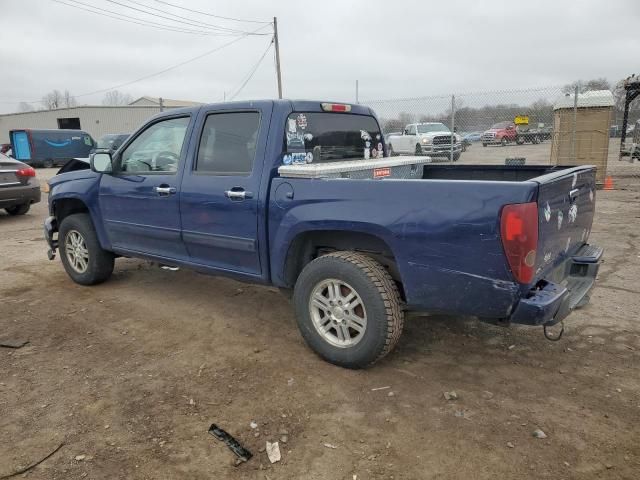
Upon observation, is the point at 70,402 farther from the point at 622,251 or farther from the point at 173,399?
the point at 622,251

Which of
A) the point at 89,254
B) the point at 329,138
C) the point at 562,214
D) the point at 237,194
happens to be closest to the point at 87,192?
the point at 89,254

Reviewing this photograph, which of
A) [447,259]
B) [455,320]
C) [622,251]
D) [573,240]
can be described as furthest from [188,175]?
[622,251]

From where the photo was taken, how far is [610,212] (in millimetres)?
8781

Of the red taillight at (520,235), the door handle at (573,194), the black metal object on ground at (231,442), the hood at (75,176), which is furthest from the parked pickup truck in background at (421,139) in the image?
the black metal object on ground at (231,442)

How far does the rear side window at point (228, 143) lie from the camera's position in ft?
12.4

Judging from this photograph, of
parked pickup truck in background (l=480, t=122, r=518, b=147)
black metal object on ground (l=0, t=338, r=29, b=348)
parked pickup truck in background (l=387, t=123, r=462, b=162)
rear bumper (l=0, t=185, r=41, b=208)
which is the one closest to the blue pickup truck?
black metal object on ground (l=0, t=338, r=29, b=348)

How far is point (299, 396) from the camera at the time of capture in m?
3.08

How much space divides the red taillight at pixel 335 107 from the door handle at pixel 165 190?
57.2 inches

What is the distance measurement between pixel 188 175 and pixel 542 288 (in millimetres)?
2817

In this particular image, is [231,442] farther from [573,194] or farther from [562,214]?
[573,194]

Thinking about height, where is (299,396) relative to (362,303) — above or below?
below

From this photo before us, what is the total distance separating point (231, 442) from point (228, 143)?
7.52 feet

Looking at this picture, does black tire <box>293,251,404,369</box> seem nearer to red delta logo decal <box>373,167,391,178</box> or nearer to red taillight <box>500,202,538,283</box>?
red taillight <box>500,202,538,283</box>

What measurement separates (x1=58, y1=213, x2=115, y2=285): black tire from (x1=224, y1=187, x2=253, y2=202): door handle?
2196 mm
